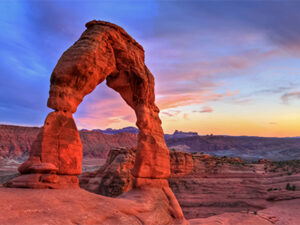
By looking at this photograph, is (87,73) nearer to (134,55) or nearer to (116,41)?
(116,41)

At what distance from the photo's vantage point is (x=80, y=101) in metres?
8.23

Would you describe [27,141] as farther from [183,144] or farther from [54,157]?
[54,157]

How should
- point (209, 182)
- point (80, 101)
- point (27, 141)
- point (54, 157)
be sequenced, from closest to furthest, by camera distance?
point (54, 157), point (80, 101), point (209, 182), point (27, 141)

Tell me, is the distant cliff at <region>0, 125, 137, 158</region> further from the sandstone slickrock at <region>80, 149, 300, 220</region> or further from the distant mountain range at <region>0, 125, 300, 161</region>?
the sandstone slickrock at <region>80, 149, 300, 220</region>

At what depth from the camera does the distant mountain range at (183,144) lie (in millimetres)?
68500

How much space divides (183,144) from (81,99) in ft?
329

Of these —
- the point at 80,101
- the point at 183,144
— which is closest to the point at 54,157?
the point at 80,101

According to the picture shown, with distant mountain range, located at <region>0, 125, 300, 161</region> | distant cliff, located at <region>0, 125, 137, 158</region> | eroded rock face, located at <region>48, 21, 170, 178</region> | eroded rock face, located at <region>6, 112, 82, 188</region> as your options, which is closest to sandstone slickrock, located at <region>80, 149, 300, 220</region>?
eroded rock face, located at <region>48, 21, 170, 178</region>

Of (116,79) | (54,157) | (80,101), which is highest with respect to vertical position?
(116,79)

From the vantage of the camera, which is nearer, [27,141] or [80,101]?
[80,101]

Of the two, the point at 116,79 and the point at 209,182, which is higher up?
the point at 116,79

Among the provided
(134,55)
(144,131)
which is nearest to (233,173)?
(144,131)

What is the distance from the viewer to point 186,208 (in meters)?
18.9

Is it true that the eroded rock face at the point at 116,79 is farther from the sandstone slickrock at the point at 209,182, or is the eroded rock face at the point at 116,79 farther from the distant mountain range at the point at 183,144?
the distant mountain range at the point at 183,144
